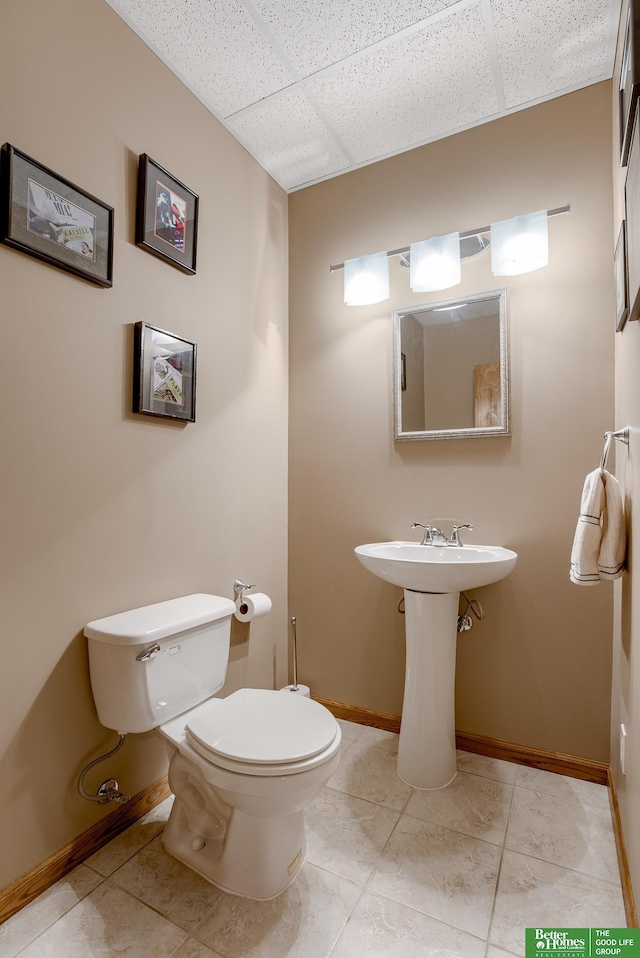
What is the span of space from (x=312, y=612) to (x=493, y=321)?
5.15 ft

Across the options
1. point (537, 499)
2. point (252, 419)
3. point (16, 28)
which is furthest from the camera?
point (252, 419)

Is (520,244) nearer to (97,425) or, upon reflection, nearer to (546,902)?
(97,425)

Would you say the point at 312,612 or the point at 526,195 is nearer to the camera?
the point at 526,195

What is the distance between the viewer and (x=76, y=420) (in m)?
1.46

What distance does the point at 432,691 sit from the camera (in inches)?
71.7

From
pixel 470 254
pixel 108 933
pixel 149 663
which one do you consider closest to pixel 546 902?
pixel 108 933

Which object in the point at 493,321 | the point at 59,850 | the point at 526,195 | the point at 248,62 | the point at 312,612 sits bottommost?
the point at 59,850

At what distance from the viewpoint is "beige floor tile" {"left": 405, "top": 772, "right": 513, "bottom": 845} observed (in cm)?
161

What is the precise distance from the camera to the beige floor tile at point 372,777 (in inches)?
69.7

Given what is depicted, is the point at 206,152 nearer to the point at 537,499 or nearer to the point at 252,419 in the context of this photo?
the point at 252,419

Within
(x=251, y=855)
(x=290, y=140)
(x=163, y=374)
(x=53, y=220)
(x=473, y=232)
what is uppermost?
(x=290, y=140)

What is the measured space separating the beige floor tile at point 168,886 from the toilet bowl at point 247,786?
35 millimetres

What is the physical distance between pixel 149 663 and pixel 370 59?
2.22 meters

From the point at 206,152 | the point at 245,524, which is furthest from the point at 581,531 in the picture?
the point at 206,152
